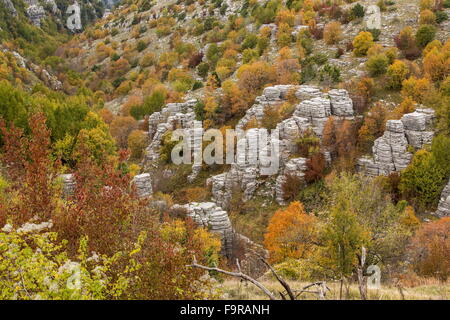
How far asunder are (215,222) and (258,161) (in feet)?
44.3

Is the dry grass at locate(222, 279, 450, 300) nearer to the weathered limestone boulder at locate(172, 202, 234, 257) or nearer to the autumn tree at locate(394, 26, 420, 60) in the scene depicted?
the weathered limestone boulder at locate(172, 202, 234, 257)

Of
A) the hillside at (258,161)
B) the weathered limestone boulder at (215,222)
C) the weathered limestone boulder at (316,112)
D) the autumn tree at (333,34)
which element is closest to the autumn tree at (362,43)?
the hillside at (258,161)

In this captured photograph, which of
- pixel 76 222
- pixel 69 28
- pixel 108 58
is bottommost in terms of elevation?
pixel 76 222

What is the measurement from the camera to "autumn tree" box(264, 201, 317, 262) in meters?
26.1

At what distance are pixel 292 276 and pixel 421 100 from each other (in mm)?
29200

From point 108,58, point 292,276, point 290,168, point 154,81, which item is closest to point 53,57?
point 108,58

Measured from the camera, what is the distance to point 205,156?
47.3m

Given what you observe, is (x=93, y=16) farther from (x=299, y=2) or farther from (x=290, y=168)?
(x=290, y=168)

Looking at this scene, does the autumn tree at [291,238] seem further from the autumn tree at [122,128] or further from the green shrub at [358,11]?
the green shrub at [358,11]

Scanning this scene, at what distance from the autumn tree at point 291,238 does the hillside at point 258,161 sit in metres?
0.16

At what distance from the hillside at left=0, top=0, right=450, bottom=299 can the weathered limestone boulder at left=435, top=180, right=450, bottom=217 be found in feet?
0.35

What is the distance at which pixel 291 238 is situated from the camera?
87.0 ft
